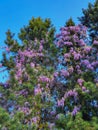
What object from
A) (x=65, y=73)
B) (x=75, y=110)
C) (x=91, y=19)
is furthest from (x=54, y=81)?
(x=91, y=19)

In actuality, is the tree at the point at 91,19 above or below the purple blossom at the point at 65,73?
above

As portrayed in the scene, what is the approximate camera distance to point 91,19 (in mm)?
18594

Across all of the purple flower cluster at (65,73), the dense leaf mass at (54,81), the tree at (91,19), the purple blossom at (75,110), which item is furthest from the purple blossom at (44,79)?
the tree at (91,19)

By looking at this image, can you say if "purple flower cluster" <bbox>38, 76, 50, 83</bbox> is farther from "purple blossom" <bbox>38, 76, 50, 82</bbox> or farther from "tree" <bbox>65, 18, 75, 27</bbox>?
"tree" <bbox>65, 18, 75, 27</bbox>

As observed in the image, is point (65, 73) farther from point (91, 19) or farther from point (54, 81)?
point (91, 19)

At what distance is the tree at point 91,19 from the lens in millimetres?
18266

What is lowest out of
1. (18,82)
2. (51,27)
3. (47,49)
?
(18,82)

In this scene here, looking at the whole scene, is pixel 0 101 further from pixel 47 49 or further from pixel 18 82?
pixel 47 49

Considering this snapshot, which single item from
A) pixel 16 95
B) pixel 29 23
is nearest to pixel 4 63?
pixel 29 23

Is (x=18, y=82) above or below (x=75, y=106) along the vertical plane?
above

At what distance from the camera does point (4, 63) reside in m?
19.4

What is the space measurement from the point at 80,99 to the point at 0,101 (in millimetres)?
3228

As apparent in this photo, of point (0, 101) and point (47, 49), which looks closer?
point (0, 101)

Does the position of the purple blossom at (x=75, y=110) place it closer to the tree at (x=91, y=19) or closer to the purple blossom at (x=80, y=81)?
the purple blossom at (x=80, y=81)
